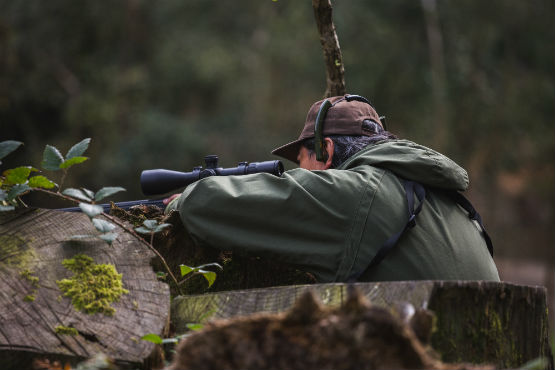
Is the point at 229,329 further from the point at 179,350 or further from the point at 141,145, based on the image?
the point at 141,145

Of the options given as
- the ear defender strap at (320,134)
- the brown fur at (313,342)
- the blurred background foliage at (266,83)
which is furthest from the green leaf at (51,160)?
the blurred background foliage at (266,83)

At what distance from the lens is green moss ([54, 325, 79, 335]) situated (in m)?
2.21

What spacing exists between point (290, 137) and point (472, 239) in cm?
1507

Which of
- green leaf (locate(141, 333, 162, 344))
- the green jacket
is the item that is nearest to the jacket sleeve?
the green jacket

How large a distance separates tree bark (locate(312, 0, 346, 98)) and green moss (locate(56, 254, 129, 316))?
7.49 ft

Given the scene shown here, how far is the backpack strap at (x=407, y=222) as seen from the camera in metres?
2.79

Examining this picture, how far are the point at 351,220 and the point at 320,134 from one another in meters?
0.84

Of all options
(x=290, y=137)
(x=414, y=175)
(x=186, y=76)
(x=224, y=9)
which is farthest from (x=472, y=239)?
(x=224, y=9)

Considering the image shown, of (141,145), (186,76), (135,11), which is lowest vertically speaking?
(141,145)

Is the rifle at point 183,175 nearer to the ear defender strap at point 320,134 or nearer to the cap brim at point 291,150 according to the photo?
the ear defender strap at point 320,134

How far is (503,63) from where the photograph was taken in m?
16.0

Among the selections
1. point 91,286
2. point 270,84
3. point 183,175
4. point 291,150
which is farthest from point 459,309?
point 270,84

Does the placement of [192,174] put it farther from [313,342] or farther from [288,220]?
[313,342]

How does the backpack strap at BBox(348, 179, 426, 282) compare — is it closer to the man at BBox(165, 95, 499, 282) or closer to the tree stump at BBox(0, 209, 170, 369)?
the man at BBox(165, 95, 499, 282)
